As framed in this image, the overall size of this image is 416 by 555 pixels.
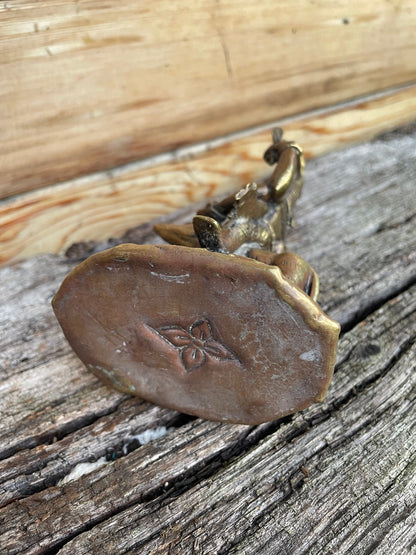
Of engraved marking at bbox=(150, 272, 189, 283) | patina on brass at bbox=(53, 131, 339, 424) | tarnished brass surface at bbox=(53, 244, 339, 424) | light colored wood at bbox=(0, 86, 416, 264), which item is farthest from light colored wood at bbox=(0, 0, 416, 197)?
engraved marking at bbox=(150, 272, 189, 283)

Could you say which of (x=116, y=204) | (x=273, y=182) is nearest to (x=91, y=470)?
(x=273, y=182)

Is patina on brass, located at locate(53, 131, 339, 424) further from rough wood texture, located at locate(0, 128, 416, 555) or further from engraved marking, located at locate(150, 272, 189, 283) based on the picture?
rough wood texture, located at locate(0, 128, 416, 555)

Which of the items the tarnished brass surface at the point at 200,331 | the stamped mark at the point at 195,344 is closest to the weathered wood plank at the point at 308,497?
the tarnished brass surface at the point at 200,331

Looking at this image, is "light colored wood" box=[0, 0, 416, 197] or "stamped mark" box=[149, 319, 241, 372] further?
"light colored wood" box=[0, 0, 416, 197]

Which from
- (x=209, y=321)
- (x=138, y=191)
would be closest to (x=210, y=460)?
(x=209, y=321)

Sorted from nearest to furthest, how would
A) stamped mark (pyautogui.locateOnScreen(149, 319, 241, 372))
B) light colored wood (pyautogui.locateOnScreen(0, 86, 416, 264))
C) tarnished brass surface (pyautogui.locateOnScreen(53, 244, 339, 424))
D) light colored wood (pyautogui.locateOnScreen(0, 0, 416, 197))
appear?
tarnished brass surface (pyautogui.locateOnScreen(53, 244, 339, 424)), stamped mark (pyautogui.locateOnScreen(149, 319, 241, 372)), light colored wood (pyautogui.locateOnScreen(0, 0, 416, 197)), light colored wood (pyautogui.locateOnScreen(0, 86, 416, 264))

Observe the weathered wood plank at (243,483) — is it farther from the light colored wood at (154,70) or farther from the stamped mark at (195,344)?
the light colored wood at (154,70)
